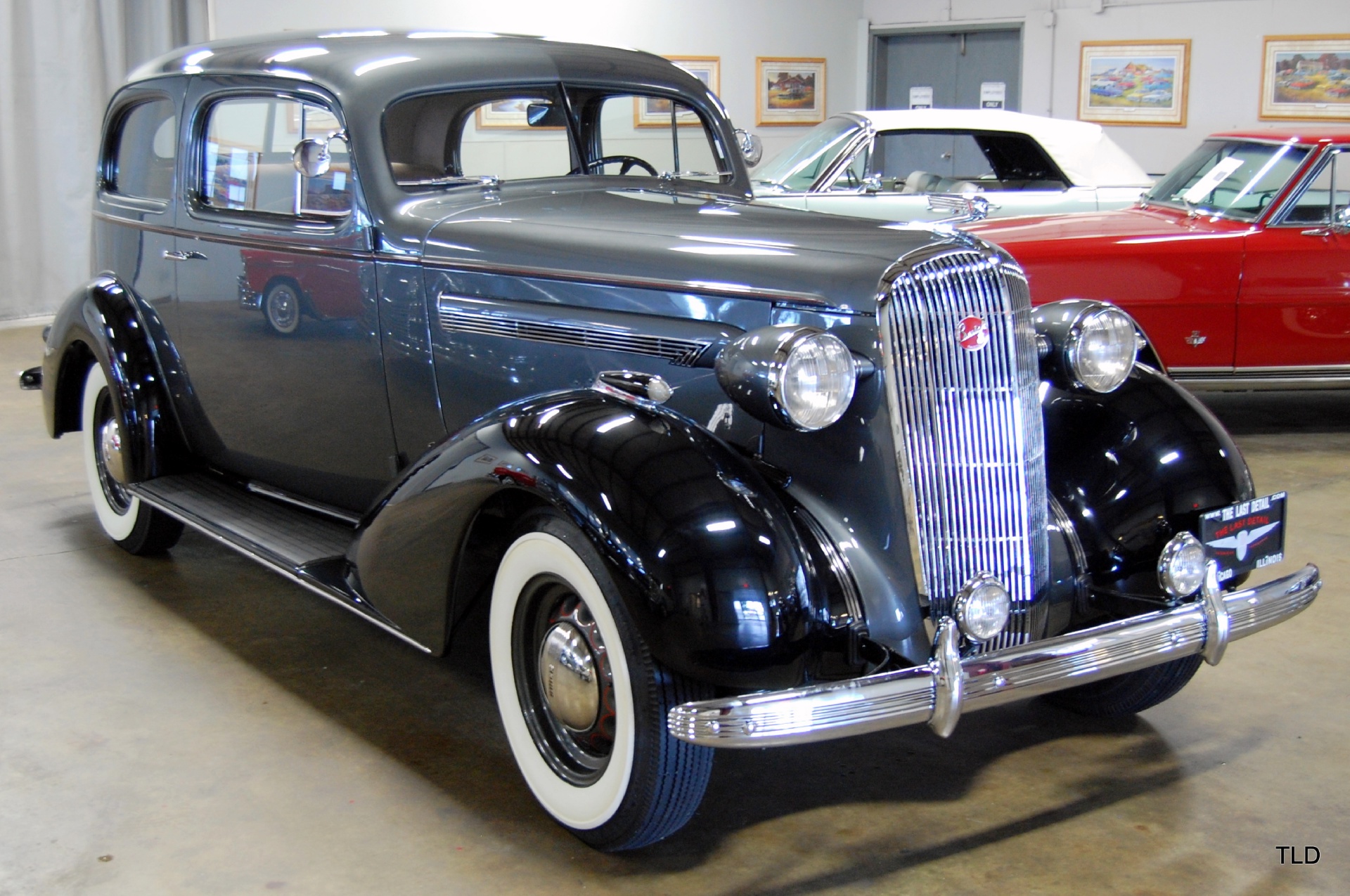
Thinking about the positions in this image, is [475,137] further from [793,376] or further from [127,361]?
[793,376]

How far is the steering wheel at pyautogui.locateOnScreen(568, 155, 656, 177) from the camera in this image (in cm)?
369

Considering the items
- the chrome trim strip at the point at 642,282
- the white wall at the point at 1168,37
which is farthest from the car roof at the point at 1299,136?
the chrome trim strip at the point at 642,282

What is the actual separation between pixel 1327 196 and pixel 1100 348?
12.7 feet

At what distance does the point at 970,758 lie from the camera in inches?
115

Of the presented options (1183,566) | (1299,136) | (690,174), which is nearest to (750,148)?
(690,174)

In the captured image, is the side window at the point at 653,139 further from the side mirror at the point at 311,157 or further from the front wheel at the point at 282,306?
the front wheel at the point at 282,306

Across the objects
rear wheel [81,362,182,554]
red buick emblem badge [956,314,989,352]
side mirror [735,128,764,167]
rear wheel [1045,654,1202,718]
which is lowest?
rear wheel [1045,654,1202,718]

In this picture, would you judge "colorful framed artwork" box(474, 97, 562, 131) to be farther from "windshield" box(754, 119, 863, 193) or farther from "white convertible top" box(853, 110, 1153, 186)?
"white convertible top" box(853, 110, 1153, 186)

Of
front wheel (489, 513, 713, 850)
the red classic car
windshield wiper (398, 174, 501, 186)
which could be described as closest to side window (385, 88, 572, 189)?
windshield wiper (398, 174, 501, 186)

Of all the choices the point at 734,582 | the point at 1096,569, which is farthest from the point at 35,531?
the point at 1096,569

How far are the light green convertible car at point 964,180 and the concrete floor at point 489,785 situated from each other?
→ 3.93 meters

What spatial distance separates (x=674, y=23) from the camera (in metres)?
11.3

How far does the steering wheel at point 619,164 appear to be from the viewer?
12.1 feet

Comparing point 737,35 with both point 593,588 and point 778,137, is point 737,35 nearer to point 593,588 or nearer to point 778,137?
point 778,137
